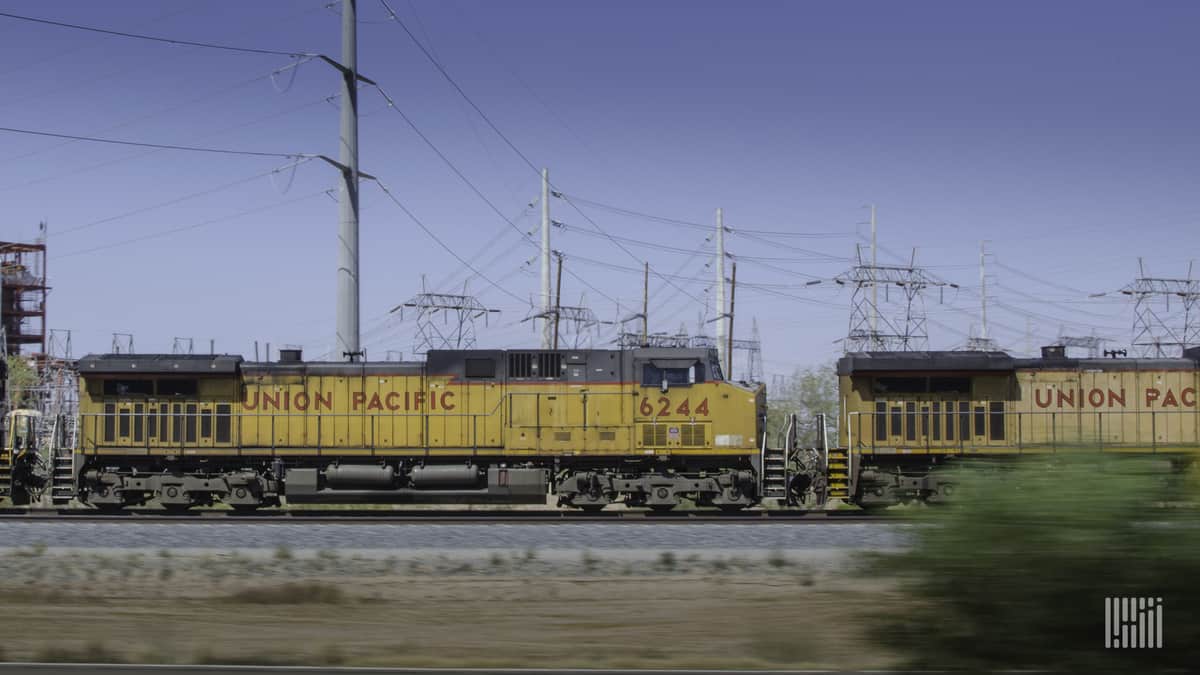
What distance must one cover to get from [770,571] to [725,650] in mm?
4793

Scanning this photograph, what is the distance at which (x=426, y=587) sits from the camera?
40.8 feet

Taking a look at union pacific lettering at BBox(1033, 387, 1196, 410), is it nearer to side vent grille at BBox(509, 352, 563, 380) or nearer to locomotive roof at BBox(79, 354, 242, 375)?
side vent grille at BBox(509, 352, 563, 380)

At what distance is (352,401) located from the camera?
2405 centimetres

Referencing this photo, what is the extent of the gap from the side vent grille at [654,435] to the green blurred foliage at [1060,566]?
54.2ft

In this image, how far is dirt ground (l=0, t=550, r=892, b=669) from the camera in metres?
8.67

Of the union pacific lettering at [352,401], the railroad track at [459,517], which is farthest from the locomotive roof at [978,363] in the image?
the union pacific lettering at [352,401]

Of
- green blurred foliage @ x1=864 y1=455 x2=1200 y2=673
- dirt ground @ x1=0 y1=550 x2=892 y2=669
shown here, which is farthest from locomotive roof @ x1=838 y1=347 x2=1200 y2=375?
green blurred foliage @ x1=864 y1=455 x2=1200 y2=673

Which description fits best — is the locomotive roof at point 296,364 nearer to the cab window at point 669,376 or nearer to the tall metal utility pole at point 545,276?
the cab window at point 669,376

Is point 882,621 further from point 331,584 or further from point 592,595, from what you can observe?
point 331,584

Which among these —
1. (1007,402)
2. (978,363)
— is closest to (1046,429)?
(1007,402)

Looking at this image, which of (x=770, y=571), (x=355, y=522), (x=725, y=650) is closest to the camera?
(x=725, y=650)

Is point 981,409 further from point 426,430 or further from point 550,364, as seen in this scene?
point 426,430

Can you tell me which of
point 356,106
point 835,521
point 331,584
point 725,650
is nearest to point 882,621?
point 725,650

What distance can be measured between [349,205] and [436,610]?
52.7 ft
